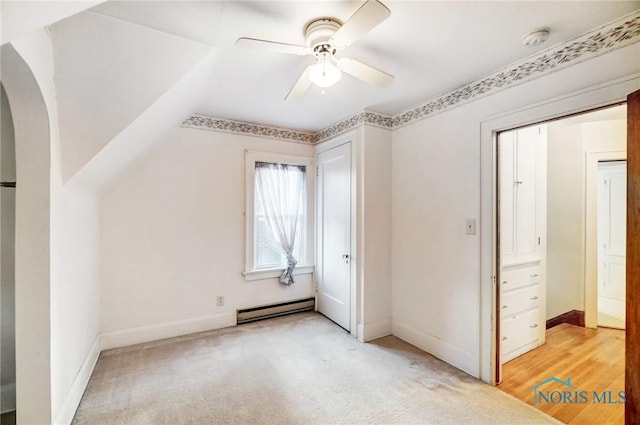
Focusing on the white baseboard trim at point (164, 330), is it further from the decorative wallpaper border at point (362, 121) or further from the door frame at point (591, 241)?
the door frame at point (591, 241)

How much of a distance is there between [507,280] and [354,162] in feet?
6.20

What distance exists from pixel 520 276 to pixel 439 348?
1075 millimetres

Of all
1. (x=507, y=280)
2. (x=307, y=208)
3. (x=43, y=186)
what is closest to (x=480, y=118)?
(x=507, y=280)

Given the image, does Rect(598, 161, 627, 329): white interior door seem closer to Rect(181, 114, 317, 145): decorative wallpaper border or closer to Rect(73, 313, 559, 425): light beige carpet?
Rect(73, 313, 559, 425): light beige carpet

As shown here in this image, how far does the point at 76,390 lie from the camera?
1.91m

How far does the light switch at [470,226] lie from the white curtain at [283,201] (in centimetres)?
203

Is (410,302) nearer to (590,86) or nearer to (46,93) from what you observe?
(590,86)

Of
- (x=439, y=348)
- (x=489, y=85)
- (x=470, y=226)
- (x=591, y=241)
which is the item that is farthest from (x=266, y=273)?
(x=591, y=241)

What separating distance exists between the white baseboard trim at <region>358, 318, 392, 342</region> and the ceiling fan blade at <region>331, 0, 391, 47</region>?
8.55ft

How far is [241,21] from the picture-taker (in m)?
1.55

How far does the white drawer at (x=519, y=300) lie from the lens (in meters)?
2.59

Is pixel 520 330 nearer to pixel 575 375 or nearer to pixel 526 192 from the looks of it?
pixel 575 375

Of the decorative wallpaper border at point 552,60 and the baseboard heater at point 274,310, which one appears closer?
the decorative wallpaper border at point 552,60

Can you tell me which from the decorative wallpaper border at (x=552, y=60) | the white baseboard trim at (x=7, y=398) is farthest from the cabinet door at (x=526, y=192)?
the white baseboard trim at (x=7, y=398)
